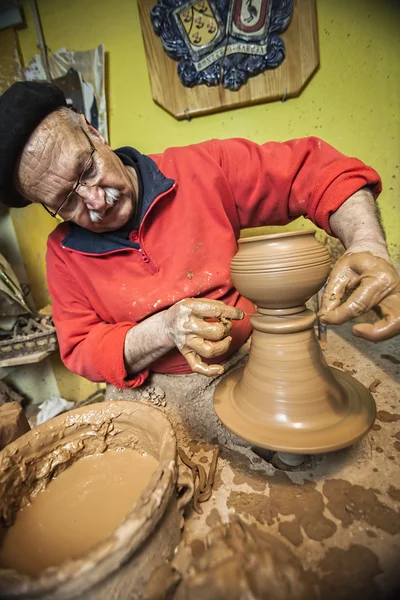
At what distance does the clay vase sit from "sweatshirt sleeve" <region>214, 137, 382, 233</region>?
0.48m

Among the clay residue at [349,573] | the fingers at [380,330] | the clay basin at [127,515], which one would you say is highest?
the fingers at [380,330]

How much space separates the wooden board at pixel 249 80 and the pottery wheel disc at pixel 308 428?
5.98 feet

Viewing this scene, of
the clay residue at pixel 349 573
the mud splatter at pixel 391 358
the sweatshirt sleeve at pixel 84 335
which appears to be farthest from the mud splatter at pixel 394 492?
the sweatshirt sleeve at pixel 84 335

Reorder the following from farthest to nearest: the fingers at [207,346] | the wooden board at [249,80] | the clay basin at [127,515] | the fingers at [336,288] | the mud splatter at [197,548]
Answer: the wooden board at [249,80] → the fingers at [207,346] → the fingers at [336,288] → the mud splatter at [197,548] → the clay basin at [127,515]

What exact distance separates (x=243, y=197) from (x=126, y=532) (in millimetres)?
1393

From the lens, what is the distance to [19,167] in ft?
3.81

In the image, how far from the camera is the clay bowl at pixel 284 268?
0.81 m

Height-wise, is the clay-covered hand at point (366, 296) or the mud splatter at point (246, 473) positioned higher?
the clay-covered hand at point (366, 296)

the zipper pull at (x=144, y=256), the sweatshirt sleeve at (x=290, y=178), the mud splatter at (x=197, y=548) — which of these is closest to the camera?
the mud splatter at (x=197, y=548)

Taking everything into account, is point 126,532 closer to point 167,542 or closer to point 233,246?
point 167,542

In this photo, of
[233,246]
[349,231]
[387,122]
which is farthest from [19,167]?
[387,122]

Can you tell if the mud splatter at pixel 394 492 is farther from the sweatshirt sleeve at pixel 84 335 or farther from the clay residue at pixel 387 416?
the sweatshirt sleeve at pixel 84 335

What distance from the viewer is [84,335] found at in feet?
4.61

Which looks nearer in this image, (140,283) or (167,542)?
(167,542)
